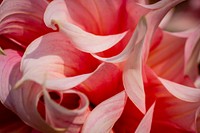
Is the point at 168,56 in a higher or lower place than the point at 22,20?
lower

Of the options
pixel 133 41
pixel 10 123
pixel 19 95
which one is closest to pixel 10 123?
pixel 10 123

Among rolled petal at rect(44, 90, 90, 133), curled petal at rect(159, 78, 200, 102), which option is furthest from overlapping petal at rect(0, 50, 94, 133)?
curled petal at rect(159, 78, 200, 102)

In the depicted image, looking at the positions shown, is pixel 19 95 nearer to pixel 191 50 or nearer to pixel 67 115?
pixel 67 115

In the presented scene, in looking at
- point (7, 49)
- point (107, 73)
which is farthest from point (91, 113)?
point (7, 49)

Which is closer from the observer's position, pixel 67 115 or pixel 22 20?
pixel 67 115

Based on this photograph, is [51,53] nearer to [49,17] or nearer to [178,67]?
[49,17]

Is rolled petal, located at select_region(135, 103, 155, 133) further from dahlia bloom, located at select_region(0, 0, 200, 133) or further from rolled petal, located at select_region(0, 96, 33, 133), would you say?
rolled petal, located at select_region(0, 96, 33, 133)

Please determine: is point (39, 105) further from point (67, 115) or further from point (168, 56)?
point (168, 56)

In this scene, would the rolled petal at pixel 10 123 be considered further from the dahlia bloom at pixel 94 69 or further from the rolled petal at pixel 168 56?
the rolled petal at pixel 168 56
